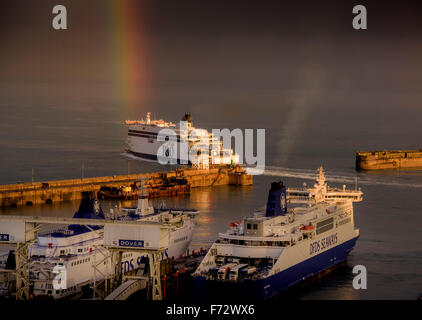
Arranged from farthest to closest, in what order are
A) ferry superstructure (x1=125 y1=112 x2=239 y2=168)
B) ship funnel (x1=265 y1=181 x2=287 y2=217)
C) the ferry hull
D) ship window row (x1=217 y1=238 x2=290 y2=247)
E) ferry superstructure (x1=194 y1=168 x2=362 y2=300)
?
ferry superstructure (x1=125 y1=112 x2=239 y2=168) → ship funnel (x1=265 y1=181 x2=287 y2=217) → ship window row (x1=217 y1=238 x2=290 y2=247) → ferry superstructure (x1=194 y1=168 x2=362 y2=300) → the ferry hull

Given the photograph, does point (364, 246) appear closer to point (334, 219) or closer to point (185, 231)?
point (334, 219)

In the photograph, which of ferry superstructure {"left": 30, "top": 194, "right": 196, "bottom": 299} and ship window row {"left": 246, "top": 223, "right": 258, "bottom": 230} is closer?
ferry superstructure {"left": 30, "top": 194, "right": 196, "bottom": 299}

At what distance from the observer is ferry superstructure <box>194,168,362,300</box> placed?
95.4 ft

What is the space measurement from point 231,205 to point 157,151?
26.6m

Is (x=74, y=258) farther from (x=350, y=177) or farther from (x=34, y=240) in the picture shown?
(x=350, y=177)

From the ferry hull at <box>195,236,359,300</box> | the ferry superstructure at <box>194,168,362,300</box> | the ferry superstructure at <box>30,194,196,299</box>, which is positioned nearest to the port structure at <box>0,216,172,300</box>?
the ferry superstructure at <box>30,194,196,299</box>

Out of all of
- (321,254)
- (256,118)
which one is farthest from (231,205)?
(256,118)

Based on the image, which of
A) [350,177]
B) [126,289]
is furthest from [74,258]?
[350,177]

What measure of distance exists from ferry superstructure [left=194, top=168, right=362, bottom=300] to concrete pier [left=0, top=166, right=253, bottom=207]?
52.2 ft

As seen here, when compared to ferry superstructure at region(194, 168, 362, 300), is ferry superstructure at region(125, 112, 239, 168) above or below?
above

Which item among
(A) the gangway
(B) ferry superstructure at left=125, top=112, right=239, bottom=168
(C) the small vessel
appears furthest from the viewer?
(C) the small vessel

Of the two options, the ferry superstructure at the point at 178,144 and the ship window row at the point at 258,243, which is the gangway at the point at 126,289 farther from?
the ferry superstructure at the point at 178,144

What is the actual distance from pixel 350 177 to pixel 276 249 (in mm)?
33113

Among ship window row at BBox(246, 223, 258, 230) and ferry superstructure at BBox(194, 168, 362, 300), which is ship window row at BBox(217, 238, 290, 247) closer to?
ferry superstructure at BBox(194, 168, 362, 300)
